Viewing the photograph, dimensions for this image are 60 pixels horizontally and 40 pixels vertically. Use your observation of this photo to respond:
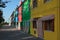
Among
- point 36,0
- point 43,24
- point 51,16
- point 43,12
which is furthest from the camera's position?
point 36,0

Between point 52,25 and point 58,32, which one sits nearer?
point 58,32

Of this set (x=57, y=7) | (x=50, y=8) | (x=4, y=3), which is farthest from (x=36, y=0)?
(x=57, y=7)

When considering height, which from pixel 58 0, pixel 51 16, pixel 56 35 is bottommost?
pixel 56 35

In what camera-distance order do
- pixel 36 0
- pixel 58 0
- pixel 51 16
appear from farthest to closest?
pixel 36 0
pixel 51 16
pixel 58 0

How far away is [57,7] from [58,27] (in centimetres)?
171

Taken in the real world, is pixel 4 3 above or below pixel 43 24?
above

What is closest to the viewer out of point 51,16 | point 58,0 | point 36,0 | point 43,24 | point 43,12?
point 58,0

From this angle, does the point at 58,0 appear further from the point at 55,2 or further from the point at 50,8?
the point at 50,8

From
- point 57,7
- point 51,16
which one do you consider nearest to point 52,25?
point 51,16

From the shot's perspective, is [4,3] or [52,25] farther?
[4,3]

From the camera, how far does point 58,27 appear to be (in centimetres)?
1967

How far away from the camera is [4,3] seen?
27984 mm

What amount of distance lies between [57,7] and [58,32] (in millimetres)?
2139

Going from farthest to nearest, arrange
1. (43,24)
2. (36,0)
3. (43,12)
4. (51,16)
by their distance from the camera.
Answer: (36,0) → (43,24) → (43,12) → (51,16)
